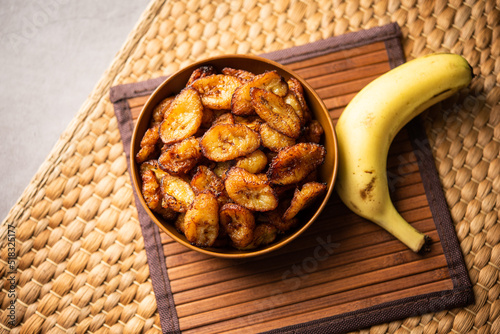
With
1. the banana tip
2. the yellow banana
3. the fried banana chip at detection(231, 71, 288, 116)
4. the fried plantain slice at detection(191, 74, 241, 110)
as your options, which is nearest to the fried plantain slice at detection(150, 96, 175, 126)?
the fried plantain slice at detection(191, 74, 241, 110)

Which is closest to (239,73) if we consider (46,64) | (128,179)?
(128,179)

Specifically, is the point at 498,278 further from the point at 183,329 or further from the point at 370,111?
the point at 183,329

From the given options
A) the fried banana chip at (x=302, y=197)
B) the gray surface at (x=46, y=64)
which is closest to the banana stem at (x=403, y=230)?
the fried banana chip at (x=302, y=197)

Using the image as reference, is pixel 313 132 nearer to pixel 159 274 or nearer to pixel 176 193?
pixel 176 193

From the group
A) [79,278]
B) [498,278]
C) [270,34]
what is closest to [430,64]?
[270,34]

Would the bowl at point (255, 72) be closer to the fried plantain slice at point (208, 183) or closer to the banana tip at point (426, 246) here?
the fried plantain slice at point (208, 183)
